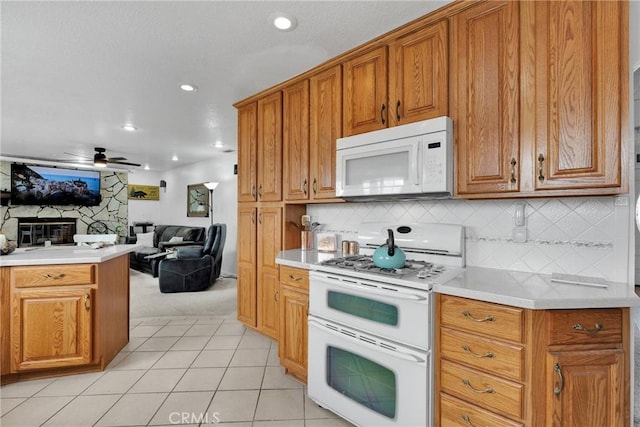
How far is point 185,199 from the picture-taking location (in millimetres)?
7324

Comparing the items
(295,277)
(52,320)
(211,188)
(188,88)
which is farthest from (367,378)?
(211,188)

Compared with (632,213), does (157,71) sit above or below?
above

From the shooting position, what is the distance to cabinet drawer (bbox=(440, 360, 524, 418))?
1.27 meters

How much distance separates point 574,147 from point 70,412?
126 inches

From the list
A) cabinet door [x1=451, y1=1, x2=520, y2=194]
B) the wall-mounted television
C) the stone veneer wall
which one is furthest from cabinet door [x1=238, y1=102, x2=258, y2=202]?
the wall-mounted television

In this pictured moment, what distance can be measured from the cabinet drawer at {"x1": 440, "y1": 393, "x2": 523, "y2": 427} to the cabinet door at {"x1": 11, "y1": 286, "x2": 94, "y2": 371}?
246 cm

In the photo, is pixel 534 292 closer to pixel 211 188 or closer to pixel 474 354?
pixel 474 354

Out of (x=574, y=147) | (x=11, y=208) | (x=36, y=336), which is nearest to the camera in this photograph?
(x=574, y=147)

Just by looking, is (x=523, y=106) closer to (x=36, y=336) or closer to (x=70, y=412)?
(x=70, y=412)

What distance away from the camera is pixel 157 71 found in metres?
2.49

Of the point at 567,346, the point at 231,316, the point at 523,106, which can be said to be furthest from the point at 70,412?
the point at 523,106

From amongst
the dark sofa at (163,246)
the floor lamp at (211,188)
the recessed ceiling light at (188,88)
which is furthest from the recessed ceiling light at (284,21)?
the dark sofa at (163,246)

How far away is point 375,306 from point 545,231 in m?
1.08

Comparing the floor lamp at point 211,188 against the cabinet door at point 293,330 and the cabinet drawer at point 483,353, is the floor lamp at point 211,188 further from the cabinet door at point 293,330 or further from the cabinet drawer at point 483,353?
the cabinet drawer at point 483,353
